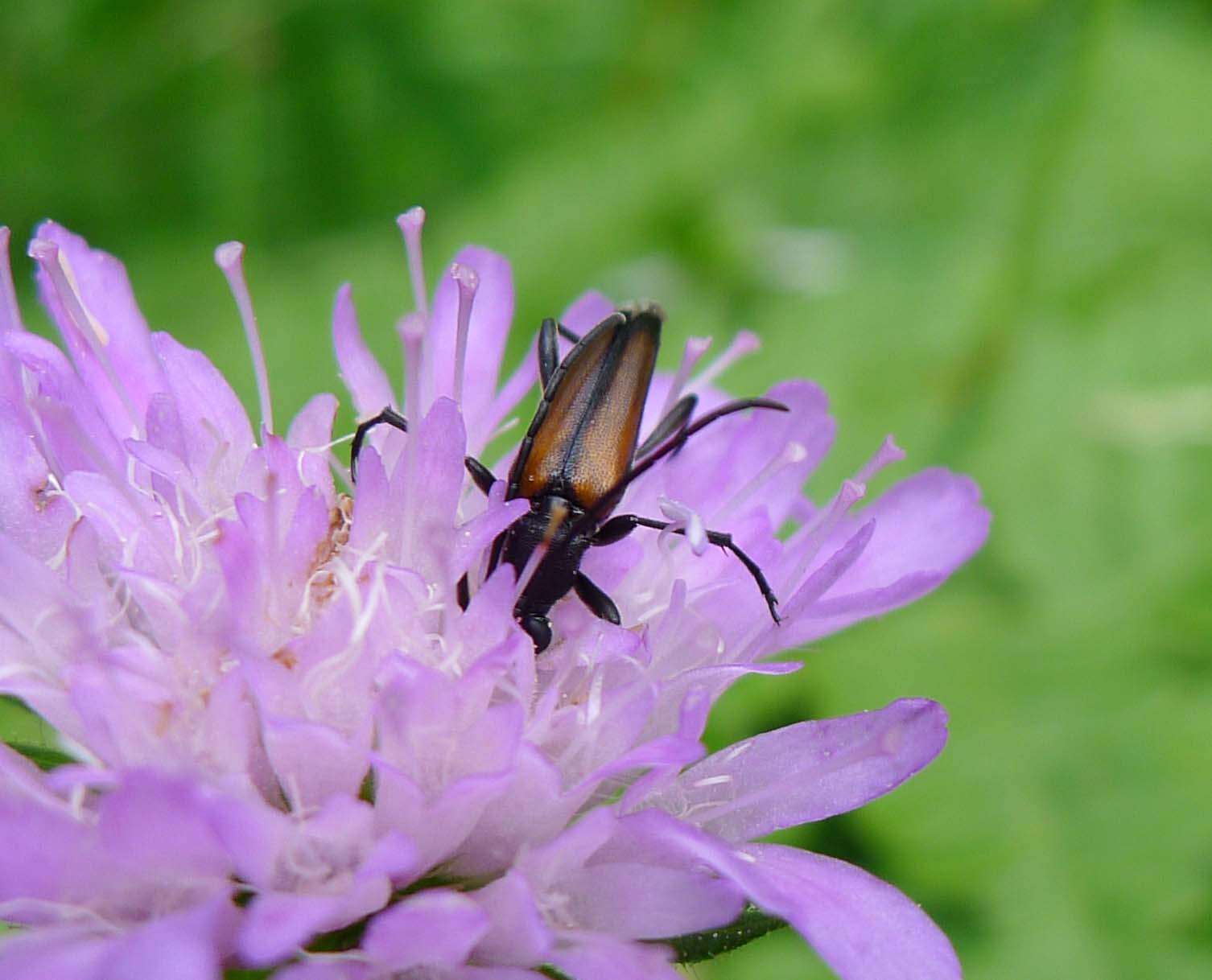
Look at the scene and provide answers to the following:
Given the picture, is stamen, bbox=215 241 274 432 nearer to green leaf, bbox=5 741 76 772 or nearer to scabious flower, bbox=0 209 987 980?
scabious flower, bbox=0 209 987 980

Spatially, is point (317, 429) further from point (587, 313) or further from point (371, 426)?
point (587, 313)

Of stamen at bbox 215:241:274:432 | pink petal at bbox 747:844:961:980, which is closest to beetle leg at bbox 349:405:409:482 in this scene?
stamen at bbox 215:241:274:432

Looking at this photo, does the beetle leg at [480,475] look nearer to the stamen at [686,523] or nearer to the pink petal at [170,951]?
the stamen at [686,523]

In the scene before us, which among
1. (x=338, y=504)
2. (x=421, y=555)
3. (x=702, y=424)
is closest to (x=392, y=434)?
(x=338, y=504)

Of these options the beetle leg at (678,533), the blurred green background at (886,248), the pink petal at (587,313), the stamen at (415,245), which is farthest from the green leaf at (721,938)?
the blurred green background at (886,248)

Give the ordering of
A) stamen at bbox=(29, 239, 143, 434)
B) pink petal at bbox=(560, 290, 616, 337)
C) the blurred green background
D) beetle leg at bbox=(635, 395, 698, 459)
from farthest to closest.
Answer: the blurred green background < pink petal at bbox=(560, 290, 616, 337) < beetle leg at bbox=(635, 395, 698, 459) < stamen at bbox=(29, 239, 143, 434)

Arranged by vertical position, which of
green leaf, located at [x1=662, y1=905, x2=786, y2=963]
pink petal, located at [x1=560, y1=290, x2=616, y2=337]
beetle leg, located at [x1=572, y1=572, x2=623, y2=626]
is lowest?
green leaf, located at [x1=662, y1=905, x2=786, y2=963]

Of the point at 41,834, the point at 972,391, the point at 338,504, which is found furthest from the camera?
the point at 972,391

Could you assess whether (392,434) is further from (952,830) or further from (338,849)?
(952,830)
